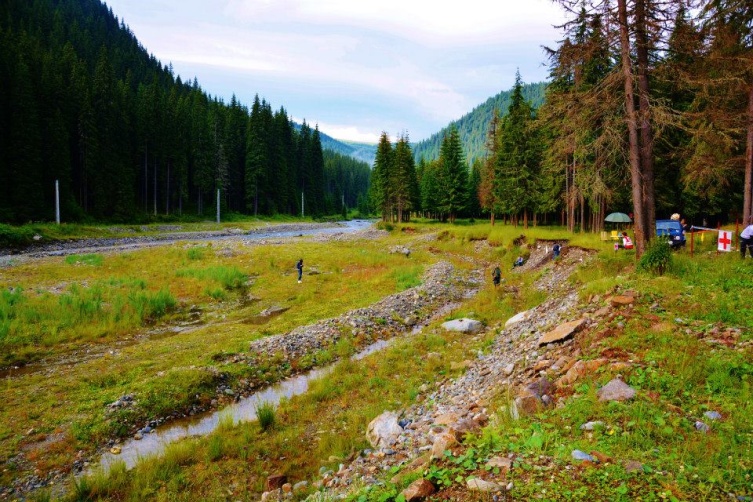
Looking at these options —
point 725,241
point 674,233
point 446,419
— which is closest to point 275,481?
point 446,419

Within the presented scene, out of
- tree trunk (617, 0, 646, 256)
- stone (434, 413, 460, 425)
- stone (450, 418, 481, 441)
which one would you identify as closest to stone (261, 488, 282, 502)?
stone (434, 413, 460, 425)

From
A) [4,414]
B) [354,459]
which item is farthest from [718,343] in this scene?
[4,414]

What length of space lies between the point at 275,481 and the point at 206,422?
363cm

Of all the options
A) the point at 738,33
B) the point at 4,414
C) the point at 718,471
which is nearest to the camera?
the point at 718,471

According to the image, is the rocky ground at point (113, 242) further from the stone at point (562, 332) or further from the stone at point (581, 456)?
the stone at point (581, 456)

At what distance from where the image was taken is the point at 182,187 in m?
69.4

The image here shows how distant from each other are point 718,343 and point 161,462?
11.7 meters

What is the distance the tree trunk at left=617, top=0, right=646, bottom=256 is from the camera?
1361cm

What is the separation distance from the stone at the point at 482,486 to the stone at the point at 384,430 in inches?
136

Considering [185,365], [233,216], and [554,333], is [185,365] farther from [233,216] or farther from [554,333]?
[233,216]

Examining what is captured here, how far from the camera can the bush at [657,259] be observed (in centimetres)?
1275

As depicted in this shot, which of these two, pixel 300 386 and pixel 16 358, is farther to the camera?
pixel 16 358

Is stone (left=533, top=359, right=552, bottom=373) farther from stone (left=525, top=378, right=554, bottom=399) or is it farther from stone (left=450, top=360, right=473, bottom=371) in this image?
stone (left=450, top=360, right=473, bottom=371)

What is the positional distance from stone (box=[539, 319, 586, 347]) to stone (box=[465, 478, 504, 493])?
634cm
